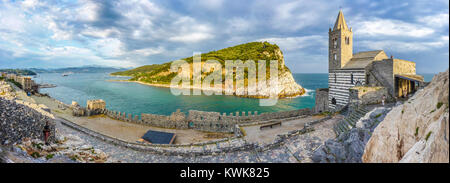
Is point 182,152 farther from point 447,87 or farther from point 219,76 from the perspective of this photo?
point 219,76

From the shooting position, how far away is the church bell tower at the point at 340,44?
20.2m

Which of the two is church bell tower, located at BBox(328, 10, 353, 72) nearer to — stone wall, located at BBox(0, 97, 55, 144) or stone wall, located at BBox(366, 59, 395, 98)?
stone wall, located at BBox(366, 59, 395, 98)

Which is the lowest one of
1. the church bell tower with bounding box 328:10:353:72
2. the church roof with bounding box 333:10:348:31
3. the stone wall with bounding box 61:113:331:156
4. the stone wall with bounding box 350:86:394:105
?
the stone wall with bounding box 61:113:331:156

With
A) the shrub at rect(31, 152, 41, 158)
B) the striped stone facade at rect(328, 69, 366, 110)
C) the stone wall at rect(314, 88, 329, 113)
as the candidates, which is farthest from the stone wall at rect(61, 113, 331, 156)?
the stone wall at rect(314, 88, 329, 113)

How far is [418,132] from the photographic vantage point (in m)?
4.88

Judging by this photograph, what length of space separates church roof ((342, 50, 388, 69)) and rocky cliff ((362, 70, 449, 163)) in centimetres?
1501

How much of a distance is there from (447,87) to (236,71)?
68.3 metres

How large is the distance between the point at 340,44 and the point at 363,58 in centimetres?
248

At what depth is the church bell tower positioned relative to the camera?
796 inches

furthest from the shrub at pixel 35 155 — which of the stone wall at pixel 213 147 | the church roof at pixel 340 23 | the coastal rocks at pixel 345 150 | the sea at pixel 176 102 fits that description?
the sea at pixel 176 102

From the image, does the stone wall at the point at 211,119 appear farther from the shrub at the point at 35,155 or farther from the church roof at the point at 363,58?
the shrub at the point at 35,155

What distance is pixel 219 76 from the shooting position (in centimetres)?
7631
